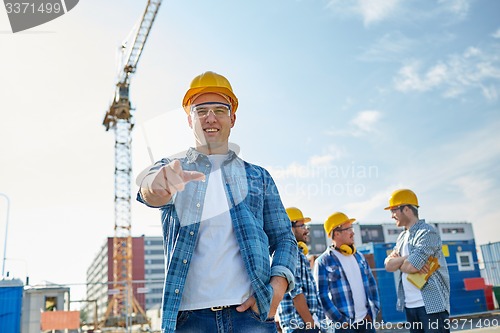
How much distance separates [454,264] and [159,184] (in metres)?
15.8

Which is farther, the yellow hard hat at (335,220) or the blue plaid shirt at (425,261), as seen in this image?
the yellow hard hat at (335,220)

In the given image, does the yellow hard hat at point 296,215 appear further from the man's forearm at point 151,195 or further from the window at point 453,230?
the window at point 453,230

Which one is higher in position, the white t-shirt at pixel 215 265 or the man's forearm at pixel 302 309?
the white t-shirt at pixel 215 265

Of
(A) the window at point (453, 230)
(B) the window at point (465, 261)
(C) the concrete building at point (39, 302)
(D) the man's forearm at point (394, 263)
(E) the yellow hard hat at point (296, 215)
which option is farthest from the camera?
(A) the window at point (453, 230)

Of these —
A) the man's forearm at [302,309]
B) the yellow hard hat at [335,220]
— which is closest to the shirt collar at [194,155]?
the man's forearm at [302,309]

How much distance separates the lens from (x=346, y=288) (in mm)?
5215

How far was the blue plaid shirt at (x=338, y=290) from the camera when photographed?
5.09m

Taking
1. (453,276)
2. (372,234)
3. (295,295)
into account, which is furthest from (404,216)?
(372,234)

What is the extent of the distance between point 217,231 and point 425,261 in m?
3.42

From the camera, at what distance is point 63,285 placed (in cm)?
1169

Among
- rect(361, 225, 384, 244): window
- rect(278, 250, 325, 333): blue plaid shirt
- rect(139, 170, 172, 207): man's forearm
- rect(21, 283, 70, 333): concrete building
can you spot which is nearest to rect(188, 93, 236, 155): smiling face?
rect(139, 170, 172, 207): man's forearm

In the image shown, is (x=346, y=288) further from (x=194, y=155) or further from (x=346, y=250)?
(x=194, y=155)

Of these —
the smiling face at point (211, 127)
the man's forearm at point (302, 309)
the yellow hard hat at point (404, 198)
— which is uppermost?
the yellow hard hat at point (404, 198)

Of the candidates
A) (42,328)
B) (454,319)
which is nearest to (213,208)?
(42,328)
